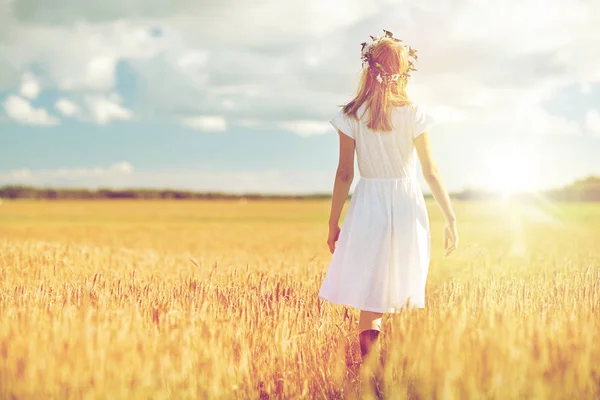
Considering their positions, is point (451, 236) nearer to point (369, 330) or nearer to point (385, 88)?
point (369, 330)

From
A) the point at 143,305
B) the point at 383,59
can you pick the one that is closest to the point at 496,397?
the point at 383,59

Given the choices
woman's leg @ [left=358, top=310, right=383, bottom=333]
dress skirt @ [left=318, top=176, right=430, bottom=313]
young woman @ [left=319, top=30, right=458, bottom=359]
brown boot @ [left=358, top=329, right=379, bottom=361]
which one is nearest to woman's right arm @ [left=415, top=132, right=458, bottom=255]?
young woman @ [left=319, top=30, right=458, bottom=359]

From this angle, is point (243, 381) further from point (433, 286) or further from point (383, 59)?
point (433, 286)

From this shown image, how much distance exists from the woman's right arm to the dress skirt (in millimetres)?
119

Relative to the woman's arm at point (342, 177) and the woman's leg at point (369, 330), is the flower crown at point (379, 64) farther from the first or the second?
the woman's leg at point (369, 330)

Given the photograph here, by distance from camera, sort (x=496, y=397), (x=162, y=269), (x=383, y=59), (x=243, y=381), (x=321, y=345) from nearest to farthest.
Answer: (x=496, y=397) < (x=243, y=381) < (x=383, y=59) < (x=321, y=345) < (x=162, y=269)

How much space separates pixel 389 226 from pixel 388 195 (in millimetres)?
222

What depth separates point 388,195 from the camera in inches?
167

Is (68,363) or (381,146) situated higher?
(381,146)

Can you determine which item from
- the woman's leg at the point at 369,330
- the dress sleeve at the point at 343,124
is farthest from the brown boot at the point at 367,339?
the dress sleeve at the point at 343,124

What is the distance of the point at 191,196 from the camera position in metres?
70.8

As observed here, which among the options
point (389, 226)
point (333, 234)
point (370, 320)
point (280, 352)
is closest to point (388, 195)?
point (389, 226)

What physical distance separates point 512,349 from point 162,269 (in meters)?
5.80

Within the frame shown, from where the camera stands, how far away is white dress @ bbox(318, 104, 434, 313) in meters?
4.21
